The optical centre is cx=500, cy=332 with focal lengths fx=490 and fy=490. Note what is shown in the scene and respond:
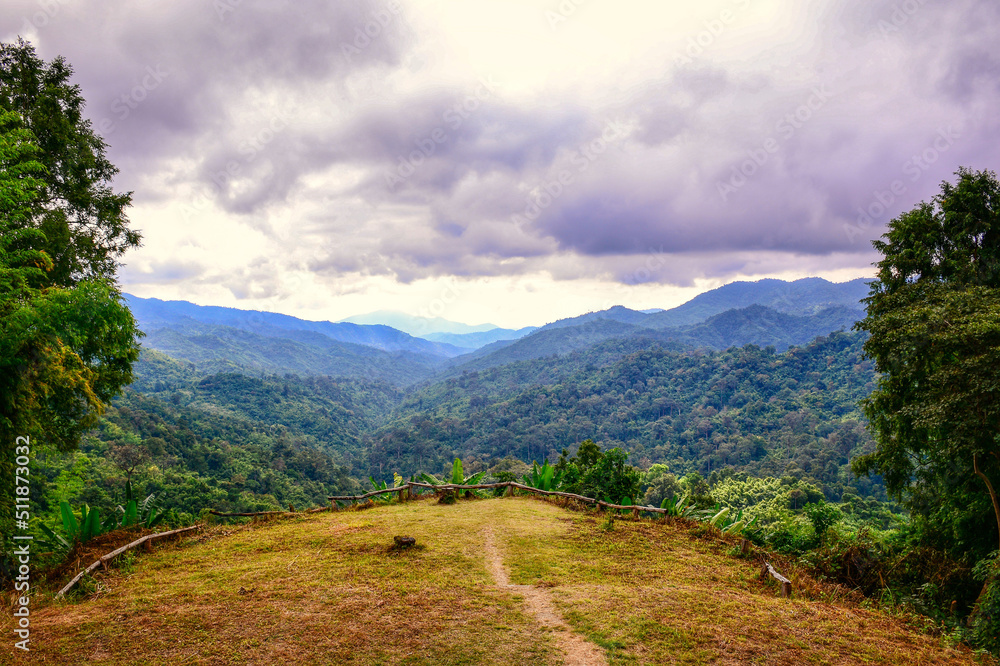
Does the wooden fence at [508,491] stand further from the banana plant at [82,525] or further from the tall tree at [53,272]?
the tall tree at [53,272]

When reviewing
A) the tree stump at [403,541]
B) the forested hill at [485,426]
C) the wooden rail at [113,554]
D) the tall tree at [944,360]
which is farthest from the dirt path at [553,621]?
the forested hill at [485,426]

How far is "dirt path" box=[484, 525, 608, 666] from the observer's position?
4359 millimetres

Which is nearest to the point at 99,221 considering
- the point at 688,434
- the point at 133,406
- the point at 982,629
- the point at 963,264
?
the point at 982,629

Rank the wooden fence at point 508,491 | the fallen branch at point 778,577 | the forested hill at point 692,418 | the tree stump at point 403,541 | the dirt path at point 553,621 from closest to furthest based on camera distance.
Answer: the dirt path at point 553,621
the fallen branch at point 778,577
the tree stump at point 403,541
the wooden fence at point 508,491
the forested hill at point 692,418

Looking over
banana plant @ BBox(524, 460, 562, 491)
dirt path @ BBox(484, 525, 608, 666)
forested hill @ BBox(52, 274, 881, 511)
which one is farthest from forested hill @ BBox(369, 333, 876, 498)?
dirt path @ BBox(484, 525, 608, 666)

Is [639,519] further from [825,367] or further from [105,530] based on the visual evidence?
[825,367]

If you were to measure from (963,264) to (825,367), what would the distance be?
96505 mm

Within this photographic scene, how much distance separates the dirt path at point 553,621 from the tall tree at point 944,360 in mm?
6986

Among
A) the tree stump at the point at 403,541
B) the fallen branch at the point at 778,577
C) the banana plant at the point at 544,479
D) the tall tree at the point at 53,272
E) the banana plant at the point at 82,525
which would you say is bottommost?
the banana plant at the point at 544,479

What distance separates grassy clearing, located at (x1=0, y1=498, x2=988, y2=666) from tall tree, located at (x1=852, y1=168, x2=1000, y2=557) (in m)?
4.34

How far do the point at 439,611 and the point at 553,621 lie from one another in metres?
1.21

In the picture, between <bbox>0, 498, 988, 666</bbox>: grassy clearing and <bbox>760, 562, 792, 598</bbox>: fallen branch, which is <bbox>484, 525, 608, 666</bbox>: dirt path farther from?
<bbox>760, 562, 792, 598</bbox>: fallen branch

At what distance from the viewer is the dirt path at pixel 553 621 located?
436cm

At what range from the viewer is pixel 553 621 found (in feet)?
16.5
